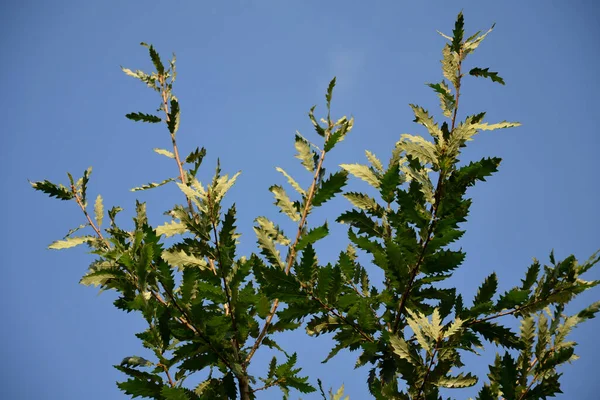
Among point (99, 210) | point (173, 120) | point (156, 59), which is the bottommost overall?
point (99, 210)

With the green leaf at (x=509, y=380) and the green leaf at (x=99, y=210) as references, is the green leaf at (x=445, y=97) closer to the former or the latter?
the green leaf at (x=509, y=380)

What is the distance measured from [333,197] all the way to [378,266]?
0.49m

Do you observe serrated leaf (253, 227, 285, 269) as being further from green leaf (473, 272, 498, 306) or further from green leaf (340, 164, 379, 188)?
green leaf (473, 272, 498, 306)

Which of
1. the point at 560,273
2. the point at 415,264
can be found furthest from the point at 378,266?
the point at 560,273

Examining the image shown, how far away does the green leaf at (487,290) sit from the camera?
8.87ft

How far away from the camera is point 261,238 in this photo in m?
2.54

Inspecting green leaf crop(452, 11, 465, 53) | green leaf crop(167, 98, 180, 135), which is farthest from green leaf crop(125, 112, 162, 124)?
green leaf crop(452, 11, 465, 53)

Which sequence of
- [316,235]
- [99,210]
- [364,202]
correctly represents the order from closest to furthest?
[316,235] → [364,202] → [99,210]

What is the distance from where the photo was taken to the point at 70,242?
3326 millimetres

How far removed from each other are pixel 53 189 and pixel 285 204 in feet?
6.46

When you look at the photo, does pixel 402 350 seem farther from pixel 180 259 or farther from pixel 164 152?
pixel 164 152

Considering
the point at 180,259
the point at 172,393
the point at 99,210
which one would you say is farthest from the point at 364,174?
the point at 99,210

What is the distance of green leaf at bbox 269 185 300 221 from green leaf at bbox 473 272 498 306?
1241 mm

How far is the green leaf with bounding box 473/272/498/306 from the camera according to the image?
2705 millimetres
